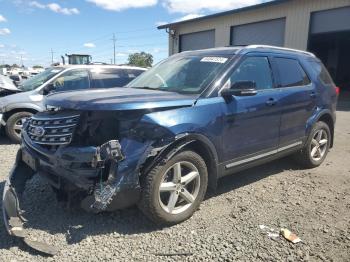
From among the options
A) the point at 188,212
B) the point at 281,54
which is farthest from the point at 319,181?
the point at 188,212

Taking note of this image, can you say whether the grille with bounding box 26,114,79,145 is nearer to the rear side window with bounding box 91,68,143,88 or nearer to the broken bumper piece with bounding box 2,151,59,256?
the broken bumper piece with bounding box 2,151,59,256

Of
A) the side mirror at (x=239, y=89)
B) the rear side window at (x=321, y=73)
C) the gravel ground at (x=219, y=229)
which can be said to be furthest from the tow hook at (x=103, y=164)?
the rear side window at (x=321, y=73)

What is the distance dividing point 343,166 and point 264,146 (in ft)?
7.08

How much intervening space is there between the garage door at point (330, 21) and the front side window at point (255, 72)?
13.1m

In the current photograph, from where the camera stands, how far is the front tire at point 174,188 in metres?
3.57

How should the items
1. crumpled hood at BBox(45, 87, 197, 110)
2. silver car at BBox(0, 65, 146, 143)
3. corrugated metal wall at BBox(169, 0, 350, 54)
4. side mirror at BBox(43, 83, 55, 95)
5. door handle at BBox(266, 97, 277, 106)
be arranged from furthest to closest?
corrugated metal wall at BBox(169, 0, 350, 54) → side mirror at BBox(43, 83, 55, 95) → silver car at BBox(0, 65, 146, 143) → door handle at BBox(266, 97, 277, 106) → crumpled hood at BBox(45, 87, 197, 110)

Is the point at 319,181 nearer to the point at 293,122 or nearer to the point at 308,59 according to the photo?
the point at 293,122

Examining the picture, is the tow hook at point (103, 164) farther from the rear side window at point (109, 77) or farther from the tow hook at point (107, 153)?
the rear side window at point (109, 77)

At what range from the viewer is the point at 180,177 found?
12.6ft

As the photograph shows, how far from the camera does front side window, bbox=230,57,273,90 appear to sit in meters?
4.52

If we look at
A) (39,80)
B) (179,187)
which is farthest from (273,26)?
(179,187)

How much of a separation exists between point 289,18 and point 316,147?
44.4 ft

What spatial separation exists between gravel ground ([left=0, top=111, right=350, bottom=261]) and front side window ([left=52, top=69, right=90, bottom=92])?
3306 mm

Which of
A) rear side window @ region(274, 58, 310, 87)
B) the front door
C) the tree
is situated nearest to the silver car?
rear side window @ region(274, 58, 310, 87)
